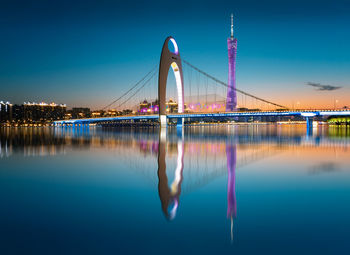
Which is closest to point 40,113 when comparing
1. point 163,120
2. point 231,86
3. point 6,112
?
point 6,112

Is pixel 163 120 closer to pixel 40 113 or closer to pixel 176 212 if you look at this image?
pixel 176 212

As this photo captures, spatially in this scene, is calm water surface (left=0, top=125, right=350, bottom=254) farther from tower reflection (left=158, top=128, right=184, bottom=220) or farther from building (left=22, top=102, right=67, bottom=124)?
building (left=22, top=102, right=67, bottom=124)

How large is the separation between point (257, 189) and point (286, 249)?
3.20 metres

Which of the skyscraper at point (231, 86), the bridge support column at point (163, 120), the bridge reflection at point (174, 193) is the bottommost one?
the bridge reflection at point (174, 193)

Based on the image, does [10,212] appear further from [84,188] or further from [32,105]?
[32,105]

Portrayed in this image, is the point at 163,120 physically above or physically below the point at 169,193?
above

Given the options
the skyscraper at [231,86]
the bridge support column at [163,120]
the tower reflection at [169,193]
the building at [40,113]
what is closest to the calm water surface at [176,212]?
the tower reflection at [169,193]

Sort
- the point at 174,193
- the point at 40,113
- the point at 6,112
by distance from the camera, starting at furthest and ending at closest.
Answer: the point at 40,113, the point at 6,112, the point at 174,193

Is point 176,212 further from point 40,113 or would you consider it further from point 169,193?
point 40,113

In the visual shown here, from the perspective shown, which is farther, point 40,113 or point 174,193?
point 40,113

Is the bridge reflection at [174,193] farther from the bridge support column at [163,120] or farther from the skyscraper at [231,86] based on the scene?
the skyscraper at [231,86]

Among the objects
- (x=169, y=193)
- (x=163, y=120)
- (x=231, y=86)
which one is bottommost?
(x=169, y=193)

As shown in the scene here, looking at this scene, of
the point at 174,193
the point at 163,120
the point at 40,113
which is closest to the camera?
the point at 174,193

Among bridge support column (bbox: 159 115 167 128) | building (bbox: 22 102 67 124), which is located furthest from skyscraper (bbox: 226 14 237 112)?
building (bbox: 22 102 67 124)
